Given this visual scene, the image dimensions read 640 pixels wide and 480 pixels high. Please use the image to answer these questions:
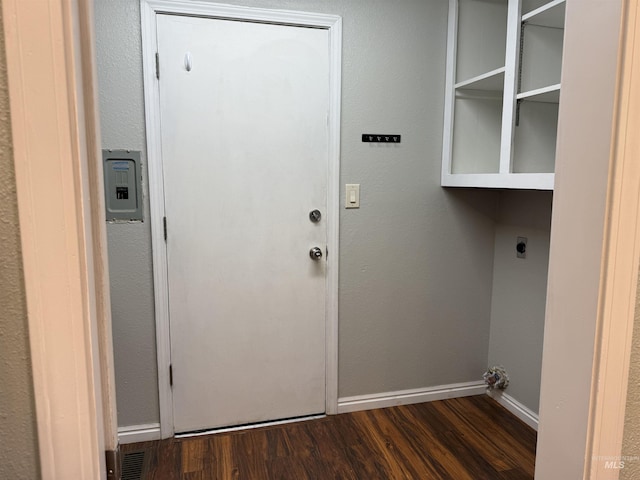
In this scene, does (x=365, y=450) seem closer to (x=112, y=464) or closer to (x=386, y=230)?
(x=386, y=230)

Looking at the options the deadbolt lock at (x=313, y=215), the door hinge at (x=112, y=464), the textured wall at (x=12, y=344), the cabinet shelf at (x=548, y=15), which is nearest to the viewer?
the textured wall at (x=12, y=344)

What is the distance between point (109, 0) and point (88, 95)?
1.78 m

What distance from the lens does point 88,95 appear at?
537 mm

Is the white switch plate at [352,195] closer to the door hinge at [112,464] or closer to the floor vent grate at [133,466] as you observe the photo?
the floor vent grate at [133,466]

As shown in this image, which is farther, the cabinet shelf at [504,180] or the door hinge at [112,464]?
the cabinet shelf at [504,180]

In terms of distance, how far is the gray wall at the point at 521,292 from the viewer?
231cm

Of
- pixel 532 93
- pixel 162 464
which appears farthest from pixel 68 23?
pixel 162 464

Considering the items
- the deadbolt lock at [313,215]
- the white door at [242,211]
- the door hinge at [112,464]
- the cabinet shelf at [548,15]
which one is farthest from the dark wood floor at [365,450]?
the cabinet shelf at [548,15]

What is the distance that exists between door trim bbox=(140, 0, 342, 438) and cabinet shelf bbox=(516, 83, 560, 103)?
0.89m

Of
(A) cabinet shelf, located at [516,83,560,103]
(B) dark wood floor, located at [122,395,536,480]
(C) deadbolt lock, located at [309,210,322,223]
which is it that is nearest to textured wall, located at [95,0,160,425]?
(B) dark wood floor, located at [122,395,536,480]

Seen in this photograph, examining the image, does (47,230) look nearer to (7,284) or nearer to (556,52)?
(7,284)

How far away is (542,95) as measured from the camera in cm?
187

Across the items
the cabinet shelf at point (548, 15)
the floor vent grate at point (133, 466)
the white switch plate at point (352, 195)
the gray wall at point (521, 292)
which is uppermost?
the cabinet shelf at point (548, 15)

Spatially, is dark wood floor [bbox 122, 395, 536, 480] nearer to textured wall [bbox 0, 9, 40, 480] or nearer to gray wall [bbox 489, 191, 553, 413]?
gray wall [bbox 489, 191, 553, 413]
